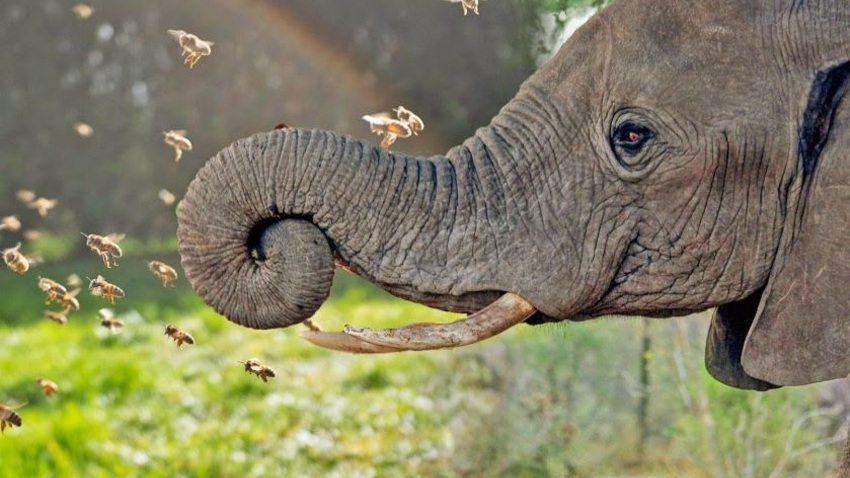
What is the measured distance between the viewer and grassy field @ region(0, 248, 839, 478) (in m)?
7.06

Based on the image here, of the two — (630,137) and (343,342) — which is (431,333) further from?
(630,137)

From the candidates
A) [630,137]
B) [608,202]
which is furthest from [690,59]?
[608,202]

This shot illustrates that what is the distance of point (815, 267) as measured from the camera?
3.06 meters

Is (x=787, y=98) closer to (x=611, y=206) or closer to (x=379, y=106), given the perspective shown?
(x=611, y=206)

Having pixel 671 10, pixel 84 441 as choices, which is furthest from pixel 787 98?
pixel 84 441

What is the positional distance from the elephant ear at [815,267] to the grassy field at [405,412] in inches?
119

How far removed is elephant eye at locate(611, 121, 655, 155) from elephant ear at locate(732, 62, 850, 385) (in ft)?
1.20

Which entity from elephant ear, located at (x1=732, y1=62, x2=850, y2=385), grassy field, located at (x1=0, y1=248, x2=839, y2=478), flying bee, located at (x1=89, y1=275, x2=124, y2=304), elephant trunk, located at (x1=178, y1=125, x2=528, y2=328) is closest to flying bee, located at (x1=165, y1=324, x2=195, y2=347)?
flying bee, located at (x1=89, y1=275, x2=124, y2=304)

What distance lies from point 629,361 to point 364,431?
200 centimetres

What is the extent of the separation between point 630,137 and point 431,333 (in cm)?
68

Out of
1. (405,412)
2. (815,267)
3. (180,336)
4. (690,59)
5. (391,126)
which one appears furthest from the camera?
(405,412)

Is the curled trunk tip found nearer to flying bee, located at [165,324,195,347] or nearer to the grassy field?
flying bee, located at [165,324,195,347]

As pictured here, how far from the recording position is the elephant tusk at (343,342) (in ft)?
10.1

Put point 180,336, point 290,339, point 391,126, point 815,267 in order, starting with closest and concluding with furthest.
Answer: point 815,267, point 391,126, point 180,336, point 290,339
